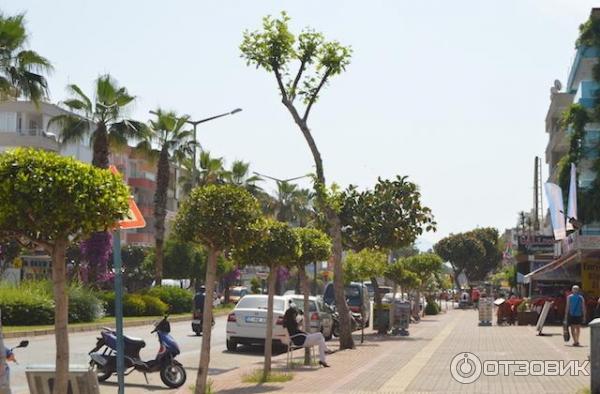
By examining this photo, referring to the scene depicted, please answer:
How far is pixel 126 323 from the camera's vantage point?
3347 centimetres

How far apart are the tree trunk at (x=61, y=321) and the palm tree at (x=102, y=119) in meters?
29.6

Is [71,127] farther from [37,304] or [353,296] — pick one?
[353,296]

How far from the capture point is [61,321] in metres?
7.83

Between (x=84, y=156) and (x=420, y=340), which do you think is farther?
(x=84, y=156)

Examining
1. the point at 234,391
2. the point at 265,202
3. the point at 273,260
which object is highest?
the point at 265,202

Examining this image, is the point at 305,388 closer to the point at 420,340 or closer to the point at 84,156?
the point at 420,340

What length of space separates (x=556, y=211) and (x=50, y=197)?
2544 centimetres

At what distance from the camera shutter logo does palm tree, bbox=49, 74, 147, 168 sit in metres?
22.0

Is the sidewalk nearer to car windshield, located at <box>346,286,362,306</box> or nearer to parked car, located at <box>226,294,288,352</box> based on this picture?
parked car, located at <box>226,294,288,352</box>

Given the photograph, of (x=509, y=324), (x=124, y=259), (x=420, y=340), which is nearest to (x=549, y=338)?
(x=420, y=340)

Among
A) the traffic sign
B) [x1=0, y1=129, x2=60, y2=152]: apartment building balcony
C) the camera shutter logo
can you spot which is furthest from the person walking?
[x1=0, y1=129, x2=60, y2=152]: apartment building balcony

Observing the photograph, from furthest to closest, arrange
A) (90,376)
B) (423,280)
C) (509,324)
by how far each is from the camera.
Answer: (423,280), (509,324), (90,376)

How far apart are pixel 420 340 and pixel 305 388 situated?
1413 cm

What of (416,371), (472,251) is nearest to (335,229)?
(416,371)
